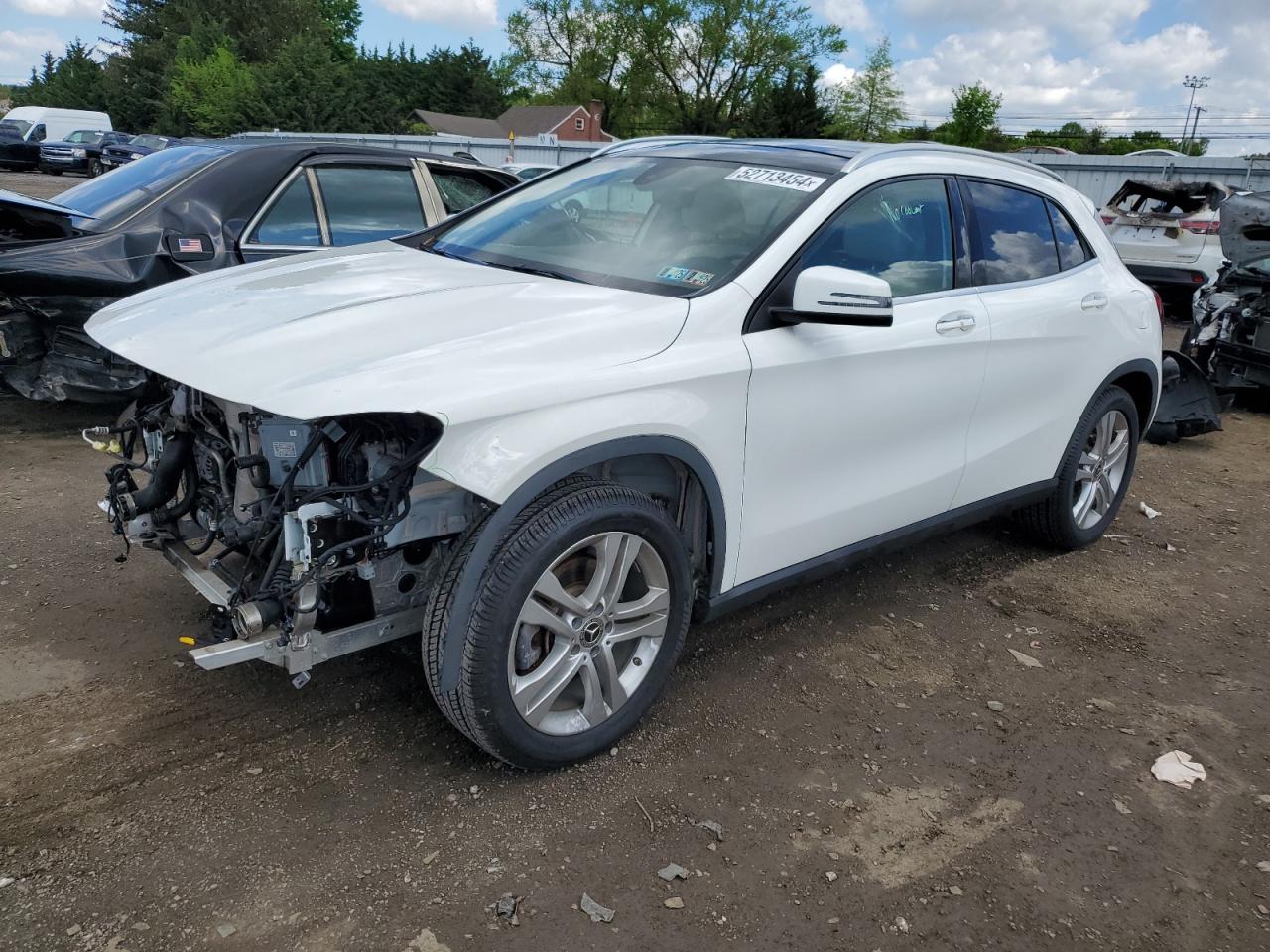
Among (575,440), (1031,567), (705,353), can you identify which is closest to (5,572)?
(575,440)

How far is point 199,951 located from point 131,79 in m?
69.8

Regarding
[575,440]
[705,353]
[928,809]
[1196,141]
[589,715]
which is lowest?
[928,809]

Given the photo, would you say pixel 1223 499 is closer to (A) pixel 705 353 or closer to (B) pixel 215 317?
(A) pixel 705 353

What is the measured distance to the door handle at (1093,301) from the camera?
4383mm

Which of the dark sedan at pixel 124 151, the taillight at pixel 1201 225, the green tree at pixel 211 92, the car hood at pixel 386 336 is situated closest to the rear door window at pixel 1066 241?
A: the car hood at pixel 386 336

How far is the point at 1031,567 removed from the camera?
4.86 meters

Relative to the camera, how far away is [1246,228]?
807cm

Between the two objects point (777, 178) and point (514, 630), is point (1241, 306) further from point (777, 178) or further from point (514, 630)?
point (514, 630)

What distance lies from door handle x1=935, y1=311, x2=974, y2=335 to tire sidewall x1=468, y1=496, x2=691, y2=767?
1434 mm

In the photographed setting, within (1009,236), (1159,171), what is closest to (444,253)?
(1009,236)

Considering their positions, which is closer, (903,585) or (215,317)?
(215,317)

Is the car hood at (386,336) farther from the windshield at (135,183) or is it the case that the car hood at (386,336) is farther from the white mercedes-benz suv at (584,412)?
the windshield at (135,183)

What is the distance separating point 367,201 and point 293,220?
20.5 inches

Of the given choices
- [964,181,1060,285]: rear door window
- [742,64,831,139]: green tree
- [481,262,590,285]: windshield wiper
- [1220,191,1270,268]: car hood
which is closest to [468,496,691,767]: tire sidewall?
[481,262,590,285]: windshield wiper
